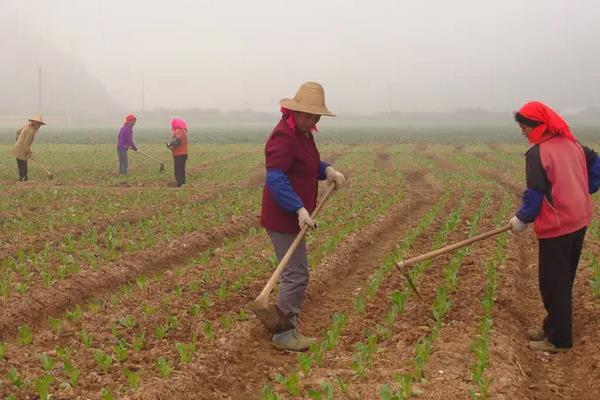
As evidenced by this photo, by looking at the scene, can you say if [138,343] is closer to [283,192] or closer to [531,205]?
[283,192]

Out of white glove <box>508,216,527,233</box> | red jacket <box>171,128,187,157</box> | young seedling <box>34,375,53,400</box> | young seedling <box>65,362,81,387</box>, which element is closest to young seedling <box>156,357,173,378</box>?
young seedling <box>65,362,81,387</box>

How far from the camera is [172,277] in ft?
26.2

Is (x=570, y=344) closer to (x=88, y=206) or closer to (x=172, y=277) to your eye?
(x=172, y=277)

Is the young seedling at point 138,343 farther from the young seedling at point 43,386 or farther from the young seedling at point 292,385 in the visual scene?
the young seedling at point 292,385

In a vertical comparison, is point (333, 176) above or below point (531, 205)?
above

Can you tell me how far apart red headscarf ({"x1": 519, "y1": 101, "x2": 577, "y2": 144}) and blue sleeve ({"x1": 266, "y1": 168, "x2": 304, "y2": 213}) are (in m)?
1.96

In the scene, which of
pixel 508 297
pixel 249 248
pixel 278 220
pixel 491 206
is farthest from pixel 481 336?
pixel 491 206

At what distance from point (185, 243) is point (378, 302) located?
3.87 m

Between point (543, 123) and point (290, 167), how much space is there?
6.79ft

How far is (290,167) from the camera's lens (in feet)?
18.7

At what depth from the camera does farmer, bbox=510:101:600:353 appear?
547 cm

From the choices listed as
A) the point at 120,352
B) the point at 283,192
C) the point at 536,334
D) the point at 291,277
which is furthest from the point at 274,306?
the point at 536,334

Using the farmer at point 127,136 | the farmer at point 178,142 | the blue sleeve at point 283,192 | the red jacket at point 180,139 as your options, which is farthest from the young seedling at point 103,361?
the farmer at point 127,136

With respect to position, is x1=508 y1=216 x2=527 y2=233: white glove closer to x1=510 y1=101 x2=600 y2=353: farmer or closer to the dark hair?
x1=510 y1=101 x2=600 y2=353: farmer
